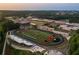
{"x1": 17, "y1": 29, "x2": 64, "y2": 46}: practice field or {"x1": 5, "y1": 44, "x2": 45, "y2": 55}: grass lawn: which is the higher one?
{"x1": 17, "y1": 29, "x2": 64, "y2": 46}: practice field

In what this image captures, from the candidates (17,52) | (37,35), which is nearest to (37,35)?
(37,35)

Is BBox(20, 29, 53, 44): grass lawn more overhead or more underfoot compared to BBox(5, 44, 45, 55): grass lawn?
more overhead

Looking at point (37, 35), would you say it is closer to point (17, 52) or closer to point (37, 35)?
point (37, 35)

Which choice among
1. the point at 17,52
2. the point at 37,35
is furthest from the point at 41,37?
the point at 17,52

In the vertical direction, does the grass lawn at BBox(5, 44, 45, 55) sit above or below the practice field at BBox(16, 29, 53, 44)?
below

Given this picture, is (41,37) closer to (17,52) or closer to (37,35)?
(37,35)

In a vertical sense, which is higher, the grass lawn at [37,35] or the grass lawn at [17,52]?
the grass lawn at [37,35]
